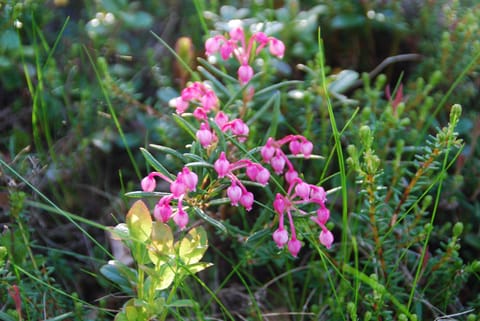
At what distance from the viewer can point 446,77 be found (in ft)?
7.06

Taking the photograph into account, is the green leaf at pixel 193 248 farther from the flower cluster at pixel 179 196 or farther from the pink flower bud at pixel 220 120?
the pink flower bud at pixel 220 120

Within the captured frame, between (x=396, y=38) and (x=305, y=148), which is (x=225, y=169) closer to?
(x=305, y=148)

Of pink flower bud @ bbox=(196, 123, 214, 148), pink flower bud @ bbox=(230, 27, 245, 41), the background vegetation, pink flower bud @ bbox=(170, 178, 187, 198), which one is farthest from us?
pink flower bud @ bbox=(230, 27, 245, 41)

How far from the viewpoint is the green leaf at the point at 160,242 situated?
1306mm

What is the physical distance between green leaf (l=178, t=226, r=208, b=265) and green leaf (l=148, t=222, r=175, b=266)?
27 mm

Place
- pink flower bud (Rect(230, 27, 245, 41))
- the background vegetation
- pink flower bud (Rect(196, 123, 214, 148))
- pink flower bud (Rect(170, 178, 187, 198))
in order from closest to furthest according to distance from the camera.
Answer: pink flower bud (Rect(170, 178, 187, 198))
pink flower bud (Rect(196, 123, 214, 148))
the background vegetation
pink flower bud (Rect(230, 27, 245, 41))

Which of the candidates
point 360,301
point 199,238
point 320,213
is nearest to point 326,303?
point 360,301

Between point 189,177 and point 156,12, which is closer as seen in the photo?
point 189,177

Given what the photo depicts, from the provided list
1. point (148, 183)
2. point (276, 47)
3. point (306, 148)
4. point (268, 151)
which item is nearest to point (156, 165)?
point (148, 183)

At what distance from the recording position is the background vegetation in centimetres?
152

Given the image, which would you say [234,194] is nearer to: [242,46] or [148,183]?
[148,183]

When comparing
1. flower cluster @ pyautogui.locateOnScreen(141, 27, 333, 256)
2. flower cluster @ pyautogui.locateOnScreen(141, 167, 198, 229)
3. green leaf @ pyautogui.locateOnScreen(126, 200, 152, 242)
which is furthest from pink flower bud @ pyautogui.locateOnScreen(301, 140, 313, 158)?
green leaf @ pyautogui.locateOnScreen(126, 200, 152, 242)

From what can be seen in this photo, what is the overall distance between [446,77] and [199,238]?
1.23 m

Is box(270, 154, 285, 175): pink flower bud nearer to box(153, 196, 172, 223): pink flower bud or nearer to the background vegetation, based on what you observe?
the background vegetation
